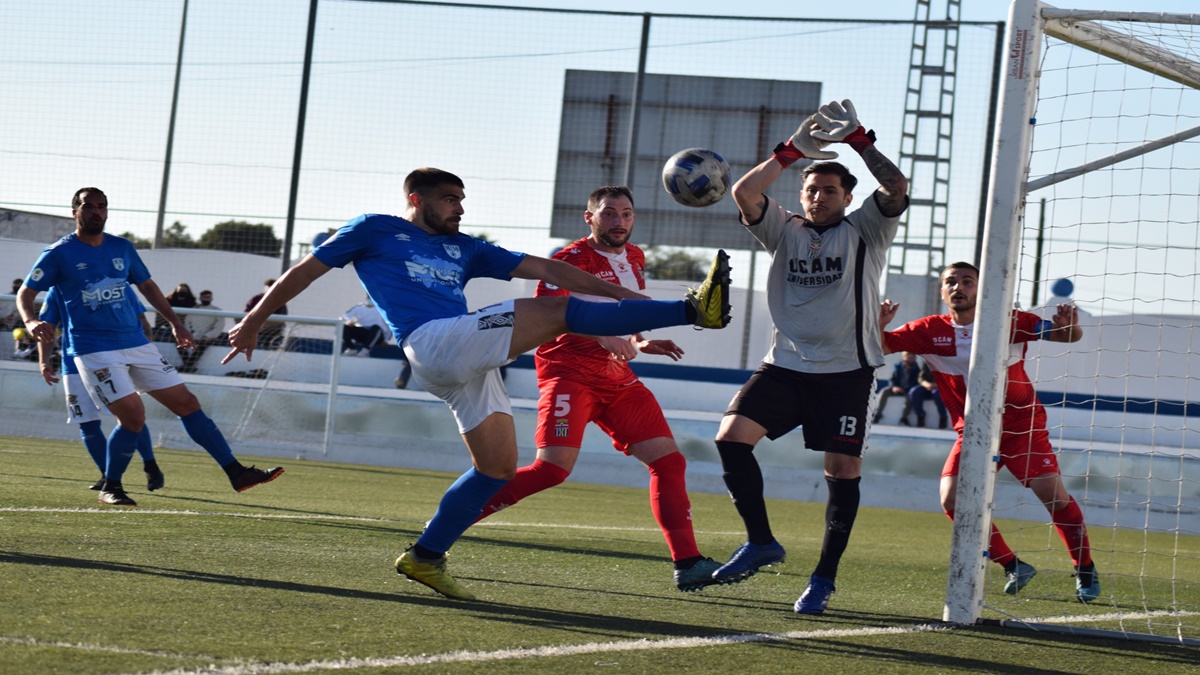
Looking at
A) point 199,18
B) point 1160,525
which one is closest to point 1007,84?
point 1160,525

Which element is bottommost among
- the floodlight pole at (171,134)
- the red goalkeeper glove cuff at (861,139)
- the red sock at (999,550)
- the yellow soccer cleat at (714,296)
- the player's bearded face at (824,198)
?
the red sock at (999,550)

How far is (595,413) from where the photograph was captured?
6.21 meters

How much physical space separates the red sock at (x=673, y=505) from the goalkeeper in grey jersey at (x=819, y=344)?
0.79 feet

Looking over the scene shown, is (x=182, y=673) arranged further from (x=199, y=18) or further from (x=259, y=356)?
(x=199, y=18)

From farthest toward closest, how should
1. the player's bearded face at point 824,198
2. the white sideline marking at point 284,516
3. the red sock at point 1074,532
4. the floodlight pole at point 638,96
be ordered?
the floodlight pole at point 638,96
the white sideline marking at point 284,516
the red sock at point 1074,532
the player's bearded face at point 824,198

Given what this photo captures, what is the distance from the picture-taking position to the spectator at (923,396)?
56.5 feet

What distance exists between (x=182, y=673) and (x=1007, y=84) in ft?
12.3

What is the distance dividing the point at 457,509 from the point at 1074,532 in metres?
3.58

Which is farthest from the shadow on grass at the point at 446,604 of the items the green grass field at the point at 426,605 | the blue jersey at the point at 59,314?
the blue jersey at the point at 59,314

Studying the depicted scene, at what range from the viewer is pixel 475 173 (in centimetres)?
1822

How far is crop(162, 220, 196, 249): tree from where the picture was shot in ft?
61.4

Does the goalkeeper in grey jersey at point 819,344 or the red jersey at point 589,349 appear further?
the red jersey at point 589,349

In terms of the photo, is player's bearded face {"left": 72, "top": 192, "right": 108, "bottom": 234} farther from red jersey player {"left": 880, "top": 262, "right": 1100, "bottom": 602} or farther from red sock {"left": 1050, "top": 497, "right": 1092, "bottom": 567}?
red sock {"left": 1050, "top": 497, "right": 1092, "bottom": 567}

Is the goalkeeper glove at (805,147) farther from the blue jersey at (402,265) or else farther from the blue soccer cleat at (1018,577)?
the blue soccer cleat at (1018,577)
